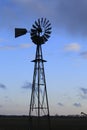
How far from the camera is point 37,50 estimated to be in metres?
55.1

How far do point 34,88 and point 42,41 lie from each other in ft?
17.8

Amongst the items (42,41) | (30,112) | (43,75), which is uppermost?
(42,41)

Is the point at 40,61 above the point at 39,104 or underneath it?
above

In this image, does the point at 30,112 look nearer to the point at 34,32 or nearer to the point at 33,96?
the point at 33,96

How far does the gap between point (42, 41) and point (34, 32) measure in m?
1.33

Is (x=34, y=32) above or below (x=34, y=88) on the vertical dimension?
above

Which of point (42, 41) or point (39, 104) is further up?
point (42, 41)

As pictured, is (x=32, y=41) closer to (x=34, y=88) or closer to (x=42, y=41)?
(x=42, y=41)

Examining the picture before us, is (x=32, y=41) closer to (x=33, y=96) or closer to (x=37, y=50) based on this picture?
(x=37, y=50)

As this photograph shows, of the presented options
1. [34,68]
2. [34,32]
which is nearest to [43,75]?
[34,68]

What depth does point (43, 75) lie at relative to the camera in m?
54.1

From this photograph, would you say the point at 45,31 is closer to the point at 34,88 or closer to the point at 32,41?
the point at 32,41

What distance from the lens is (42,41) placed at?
55.4 m

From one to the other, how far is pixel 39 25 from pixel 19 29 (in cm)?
236
